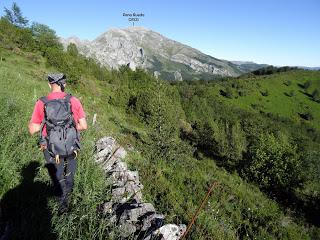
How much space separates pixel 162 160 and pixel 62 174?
9.85m

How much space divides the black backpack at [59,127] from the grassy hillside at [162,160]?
0.81m

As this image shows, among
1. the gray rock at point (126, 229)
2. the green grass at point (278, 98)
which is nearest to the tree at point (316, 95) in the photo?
the green grass at point (278, 98)

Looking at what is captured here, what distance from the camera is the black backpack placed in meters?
5.01

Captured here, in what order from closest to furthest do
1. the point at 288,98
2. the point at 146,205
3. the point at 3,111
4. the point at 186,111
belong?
1. the point at 146,205
2. the point at 3,111
3. the point at 186,111
4. the point at 288,98

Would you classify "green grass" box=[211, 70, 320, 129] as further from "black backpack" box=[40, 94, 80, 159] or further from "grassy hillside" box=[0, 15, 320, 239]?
"black backpack" box=[40, 94, 80, 159]

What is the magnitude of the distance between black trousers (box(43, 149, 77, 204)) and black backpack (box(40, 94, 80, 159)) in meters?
0.19

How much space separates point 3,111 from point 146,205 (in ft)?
14.3

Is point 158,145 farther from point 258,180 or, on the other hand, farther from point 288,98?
point 288,98

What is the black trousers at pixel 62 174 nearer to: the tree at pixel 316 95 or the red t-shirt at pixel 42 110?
the red t-shirt at pixel 42 110

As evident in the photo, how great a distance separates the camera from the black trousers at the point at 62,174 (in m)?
5.27

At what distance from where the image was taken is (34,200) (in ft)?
17.1

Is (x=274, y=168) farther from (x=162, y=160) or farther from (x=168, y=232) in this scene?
(x=168, y=232)

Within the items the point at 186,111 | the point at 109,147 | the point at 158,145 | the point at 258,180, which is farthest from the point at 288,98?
the point at 109,147

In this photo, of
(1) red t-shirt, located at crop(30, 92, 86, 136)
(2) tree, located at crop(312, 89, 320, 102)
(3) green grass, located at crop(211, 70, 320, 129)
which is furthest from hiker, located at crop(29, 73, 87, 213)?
(2) tree, located at crop(312, 89, 320, 102)
